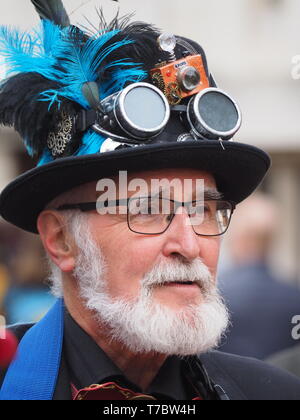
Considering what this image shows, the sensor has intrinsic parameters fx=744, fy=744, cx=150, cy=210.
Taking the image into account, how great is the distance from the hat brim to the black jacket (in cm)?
50

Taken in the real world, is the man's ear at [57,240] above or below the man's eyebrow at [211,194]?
below

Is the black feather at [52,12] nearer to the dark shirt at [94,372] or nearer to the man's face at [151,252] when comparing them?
the man's face at [151,252]

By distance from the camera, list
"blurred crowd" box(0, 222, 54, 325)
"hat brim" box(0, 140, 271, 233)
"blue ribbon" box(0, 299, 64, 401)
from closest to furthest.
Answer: "blue ribbon" box(0, 299, 64, 401), "hat brim" box(0, 140, 271, 233), "blurred crowd" box(0, 222, 54, 325)

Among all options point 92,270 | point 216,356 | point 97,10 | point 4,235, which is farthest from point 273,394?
point 4,235

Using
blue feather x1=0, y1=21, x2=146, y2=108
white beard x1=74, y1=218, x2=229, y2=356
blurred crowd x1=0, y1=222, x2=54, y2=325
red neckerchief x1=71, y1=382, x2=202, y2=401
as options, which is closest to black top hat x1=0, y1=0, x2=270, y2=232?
blue feather x1=0, y1=21, x2=146, y2=108

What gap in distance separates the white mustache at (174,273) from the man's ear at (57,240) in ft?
1.28

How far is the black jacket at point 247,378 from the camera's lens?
2.88m

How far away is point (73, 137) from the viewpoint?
2.73 m

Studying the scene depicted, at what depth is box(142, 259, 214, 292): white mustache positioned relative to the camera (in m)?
2.61

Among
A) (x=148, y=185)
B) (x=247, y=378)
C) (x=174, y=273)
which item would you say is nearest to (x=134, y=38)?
(x=148, y=185)

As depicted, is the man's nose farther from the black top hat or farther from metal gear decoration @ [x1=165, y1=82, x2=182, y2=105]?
metal gear decoration @ [x1=165, y1=82, x2=182, y2=105]

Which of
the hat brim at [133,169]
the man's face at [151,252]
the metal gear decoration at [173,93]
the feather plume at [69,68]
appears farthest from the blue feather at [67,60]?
the man's face at [151,252]

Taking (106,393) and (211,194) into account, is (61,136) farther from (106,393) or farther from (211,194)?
(106,393)
